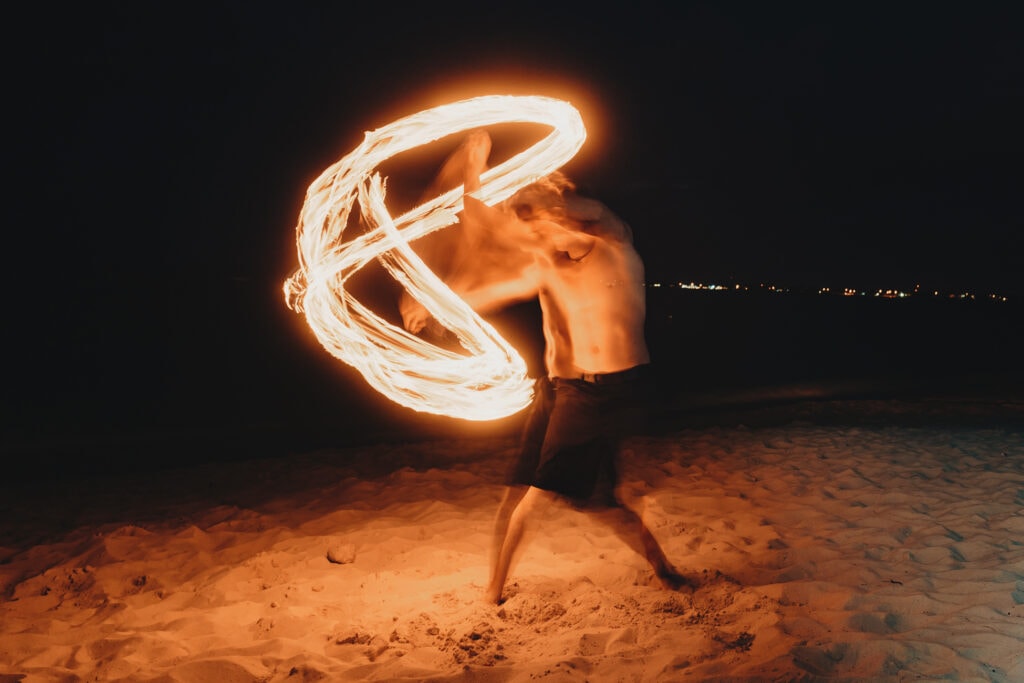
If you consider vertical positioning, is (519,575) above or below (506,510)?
below

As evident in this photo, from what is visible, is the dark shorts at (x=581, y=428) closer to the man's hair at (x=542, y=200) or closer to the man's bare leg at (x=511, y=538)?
the man's bare leg at (x=511, y=538)

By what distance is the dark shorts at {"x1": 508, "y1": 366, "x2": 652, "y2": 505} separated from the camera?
139 inches

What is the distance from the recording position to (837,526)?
448cm

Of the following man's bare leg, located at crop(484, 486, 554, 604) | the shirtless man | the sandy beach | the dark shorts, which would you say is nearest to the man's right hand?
the shirtless man

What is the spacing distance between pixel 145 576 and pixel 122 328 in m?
24.7

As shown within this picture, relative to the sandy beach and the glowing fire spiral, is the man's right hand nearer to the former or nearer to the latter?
the glowing fire spiral

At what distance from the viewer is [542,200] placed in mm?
3330

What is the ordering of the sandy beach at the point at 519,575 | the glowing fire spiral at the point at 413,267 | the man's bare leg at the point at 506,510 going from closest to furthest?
1. the sandy beach at the point at 519,575
2. the man's bare leg at the point at 506,510
3. the glowing fire spiral at the point at 413,267

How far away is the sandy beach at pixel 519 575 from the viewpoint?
291 cm

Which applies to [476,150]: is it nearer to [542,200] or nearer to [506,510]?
[542,200]

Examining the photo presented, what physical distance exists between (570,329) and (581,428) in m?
0.50

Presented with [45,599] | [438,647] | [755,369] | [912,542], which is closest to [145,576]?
[45,599]

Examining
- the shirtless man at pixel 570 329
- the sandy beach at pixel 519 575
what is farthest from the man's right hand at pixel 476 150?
the sandy beach at pixel 519 575

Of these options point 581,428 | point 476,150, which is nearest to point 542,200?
point 476,150
